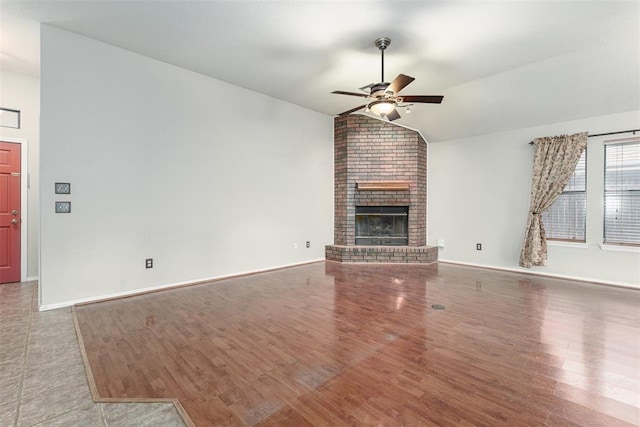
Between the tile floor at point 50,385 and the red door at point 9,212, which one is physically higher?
the red door at point 9,212

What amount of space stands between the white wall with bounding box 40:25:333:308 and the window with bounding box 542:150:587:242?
4.44 meters

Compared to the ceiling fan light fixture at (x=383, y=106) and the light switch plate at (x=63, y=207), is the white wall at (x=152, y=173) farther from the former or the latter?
the ceiling fan light fixture at (x=383, y=106)

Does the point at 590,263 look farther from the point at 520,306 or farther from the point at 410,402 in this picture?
the point at 410,402

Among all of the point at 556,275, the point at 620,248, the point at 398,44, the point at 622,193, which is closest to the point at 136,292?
the point at 398,44

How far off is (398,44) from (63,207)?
427 centimetres

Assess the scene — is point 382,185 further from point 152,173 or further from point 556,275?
point 152,173

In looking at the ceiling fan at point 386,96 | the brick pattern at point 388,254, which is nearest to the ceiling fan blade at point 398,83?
the ceiling fan at point 386,96

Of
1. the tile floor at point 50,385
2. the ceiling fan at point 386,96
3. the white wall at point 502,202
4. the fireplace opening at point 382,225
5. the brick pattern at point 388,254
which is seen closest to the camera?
the tile floor at point 50,385

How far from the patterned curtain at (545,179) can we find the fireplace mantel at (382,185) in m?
2.14

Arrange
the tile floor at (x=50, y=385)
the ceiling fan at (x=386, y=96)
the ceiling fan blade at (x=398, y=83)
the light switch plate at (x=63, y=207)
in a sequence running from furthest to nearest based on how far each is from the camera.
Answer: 1. the light switch plate at (x=63, y=207)
2. the ceiling fan at (x=386, y=96)
3. the ceiling fan blade at (x=398, y=83)
4. the tile floor at (x=50, y=385)

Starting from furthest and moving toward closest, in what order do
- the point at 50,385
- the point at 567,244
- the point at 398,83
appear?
the point at 567,244 → the point at 398,83 → the point at 50,385

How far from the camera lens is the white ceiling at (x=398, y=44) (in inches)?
113

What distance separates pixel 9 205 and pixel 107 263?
6.80 feet

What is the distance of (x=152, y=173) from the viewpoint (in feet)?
13.0
